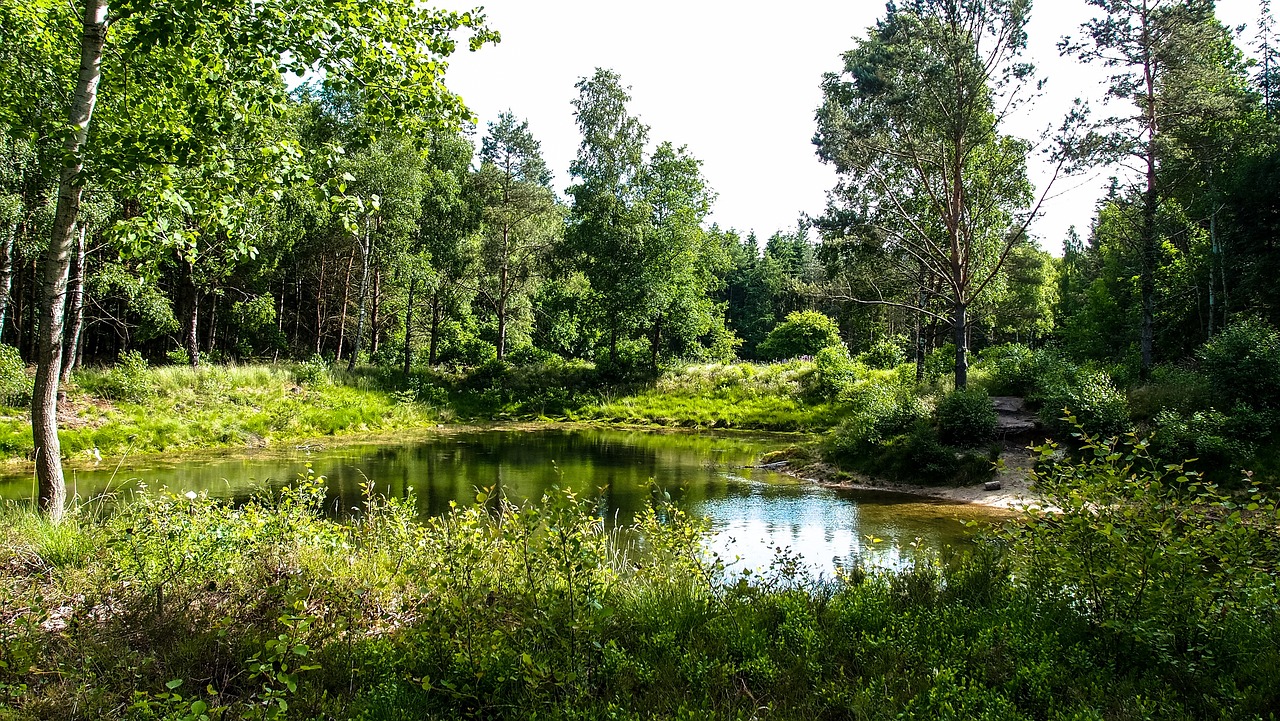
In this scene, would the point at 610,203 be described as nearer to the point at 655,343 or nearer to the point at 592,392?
the point at 655,343

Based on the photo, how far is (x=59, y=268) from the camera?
6.27 m

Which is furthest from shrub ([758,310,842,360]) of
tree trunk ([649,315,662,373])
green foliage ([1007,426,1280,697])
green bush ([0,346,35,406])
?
green foliage ([1007,426,1280,697])

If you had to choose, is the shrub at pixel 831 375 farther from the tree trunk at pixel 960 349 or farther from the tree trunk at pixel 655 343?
the tree trunk at pixel 960 349

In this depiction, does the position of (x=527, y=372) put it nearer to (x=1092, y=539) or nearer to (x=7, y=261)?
(x=7, y=261)

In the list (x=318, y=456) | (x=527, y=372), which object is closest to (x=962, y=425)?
(x=318, y=456)

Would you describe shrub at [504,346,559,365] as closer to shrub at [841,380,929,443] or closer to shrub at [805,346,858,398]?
shrub at [805,346,858,398]

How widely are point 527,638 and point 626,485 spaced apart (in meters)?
10.7

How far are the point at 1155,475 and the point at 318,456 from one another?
18.5 m

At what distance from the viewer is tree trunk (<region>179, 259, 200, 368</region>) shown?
1014 inches

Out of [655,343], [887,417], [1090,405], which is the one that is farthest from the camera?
[655,343]

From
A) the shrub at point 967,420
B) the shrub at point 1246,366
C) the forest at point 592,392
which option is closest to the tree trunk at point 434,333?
the forest at point 592,392

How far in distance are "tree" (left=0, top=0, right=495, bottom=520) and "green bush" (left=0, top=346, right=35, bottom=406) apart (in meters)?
14.3

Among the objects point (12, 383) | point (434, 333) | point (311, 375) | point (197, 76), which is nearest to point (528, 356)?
point (434, 333)

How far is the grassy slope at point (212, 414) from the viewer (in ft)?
57.3
